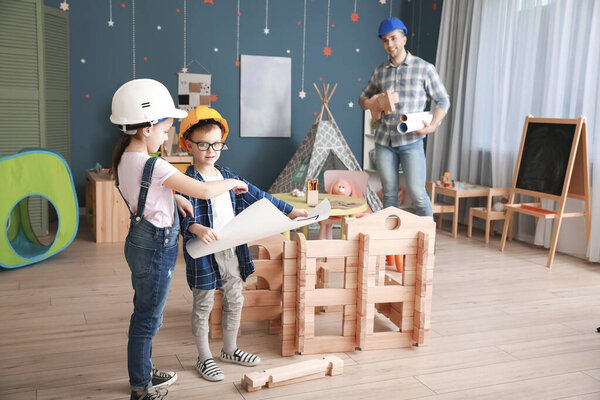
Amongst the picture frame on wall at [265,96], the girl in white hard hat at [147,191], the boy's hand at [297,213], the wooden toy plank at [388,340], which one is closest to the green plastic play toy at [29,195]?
the girl in white hard hat at [147,191]

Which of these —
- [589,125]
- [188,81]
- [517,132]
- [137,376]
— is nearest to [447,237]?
[517,132]

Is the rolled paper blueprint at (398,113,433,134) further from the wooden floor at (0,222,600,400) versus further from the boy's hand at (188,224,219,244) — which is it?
the boy's hand at (188,224,219,244)

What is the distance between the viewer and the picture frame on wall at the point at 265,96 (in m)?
5.50

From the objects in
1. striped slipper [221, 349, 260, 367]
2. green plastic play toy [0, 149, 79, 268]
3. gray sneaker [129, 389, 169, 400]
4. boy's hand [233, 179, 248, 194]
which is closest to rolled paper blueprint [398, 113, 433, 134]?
boy's hand [233, 179, 248, 194]

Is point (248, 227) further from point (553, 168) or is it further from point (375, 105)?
point (553, 168)

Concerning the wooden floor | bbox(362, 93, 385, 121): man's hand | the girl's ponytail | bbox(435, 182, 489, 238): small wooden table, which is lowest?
the wooden floor

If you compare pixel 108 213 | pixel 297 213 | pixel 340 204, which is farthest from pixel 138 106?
pixel 108 213

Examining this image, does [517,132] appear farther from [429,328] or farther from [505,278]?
[429,328]

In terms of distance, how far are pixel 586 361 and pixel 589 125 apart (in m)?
2.17

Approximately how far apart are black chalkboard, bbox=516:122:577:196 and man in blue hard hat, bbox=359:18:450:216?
0.89 meters

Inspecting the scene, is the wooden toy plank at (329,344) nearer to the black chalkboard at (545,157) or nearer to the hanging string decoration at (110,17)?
the black chalkboard at (545,157)

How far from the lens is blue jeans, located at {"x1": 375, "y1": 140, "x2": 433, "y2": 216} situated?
142 inches

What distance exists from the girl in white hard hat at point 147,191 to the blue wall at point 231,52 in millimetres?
3539

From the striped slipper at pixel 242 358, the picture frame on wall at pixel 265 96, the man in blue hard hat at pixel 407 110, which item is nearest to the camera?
the striped slipper at pixel 242 358
